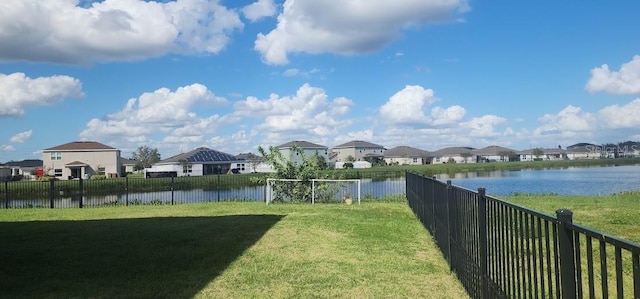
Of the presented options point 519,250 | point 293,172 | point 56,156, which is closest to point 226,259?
point 519,250

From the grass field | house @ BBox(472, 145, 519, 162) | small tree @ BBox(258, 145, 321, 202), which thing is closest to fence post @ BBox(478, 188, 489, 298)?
the grass field

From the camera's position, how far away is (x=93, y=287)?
5984 mm

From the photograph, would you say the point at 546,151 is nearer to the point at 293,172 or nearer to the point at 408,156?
the point at 408,156

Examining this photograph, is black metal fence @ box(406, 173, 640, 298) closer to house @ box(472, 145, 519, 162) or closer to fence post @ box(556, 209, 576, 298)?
fence post @ box(556, 209, 576, 298)

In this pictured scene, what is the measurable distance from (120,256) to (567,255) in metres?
7.25

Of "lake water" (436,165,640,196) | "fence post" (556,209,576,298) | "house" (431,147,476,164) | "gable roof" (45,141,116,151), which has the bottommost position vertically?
"lake water" (436,165,640,196)

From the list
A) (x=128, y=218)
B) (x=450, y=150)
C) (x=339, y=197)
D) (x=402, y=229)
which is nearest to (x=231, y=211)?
(x=128, y=218)

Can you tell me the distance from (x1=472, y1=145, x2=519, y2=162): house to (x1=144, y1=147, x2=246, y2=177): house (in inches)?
2798

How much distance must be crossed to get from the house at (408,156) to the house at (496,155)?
16.7m

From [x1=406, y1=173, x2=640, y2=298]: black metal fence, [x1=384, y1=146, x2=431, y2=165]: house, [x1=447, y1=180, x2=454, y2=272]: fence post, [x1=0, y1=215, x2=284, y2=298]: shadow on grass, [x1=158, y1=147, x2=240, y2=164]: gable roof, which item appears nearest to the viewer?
[x1=406, y1=173, x2=640, y2=298]: black metal fence

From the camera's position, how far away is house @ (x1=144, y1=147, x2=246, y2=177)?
231 ft

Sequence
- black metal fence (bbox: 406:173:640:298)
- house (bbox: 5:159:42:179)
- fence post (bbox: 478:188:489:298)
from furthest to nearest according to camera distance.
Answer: house (bbox: 5:159:42:179) → fence post (bbox: 478:188:489:298) → black metal fence (bbox: 406:173:640:298)

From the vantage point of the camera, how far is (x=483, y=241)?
4.40 m

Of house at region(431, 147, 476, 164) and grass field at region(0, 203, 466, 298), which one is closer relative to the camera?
grass field at region(0, 203, 466, 298)
